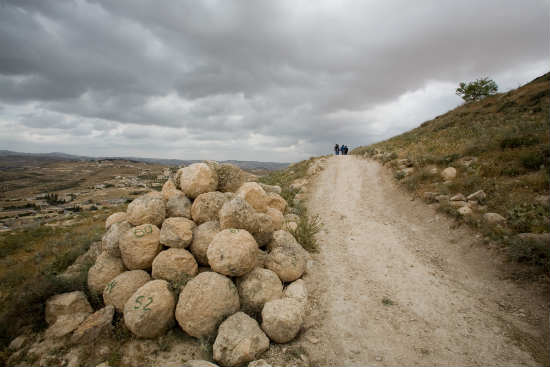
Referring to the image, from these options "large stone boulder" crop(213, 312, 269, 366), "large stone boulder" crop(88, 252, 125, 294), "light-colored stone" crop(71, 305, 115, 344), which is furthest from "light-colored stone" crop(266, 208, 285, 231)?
"light-colored stone" crop(71, 305, 115, 344)

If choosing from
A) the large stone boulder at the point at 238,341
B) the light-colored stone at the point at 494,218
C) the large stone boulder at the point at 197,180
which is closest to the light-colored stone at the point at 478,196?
the light-colored stone at the point at 494,218

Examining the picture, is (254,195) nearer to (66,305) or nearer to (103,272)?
(103,272)

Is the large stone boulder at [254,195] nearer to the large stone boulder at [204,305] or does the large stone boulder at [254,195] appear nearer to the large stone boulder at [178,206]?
the large stone boulder at [178,206]

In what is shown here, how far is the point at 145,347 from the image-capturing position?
385 cm

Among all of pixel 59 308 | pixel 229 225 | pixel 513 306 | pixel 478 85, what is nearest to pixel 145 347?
pixel 59 308

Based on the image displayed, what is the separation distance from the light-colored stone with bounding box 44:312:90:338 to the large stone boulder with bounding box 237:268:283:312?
302cm

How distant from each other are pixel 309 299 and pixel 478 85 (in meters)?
52.1

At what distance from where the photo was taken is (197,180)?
6.11 metres

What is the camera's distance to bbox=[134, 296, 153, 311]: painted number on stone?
388 cm

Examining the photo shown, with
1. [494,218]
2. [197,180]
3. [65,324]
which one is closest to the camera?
[65,324]

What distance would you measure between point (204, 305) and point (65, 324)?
263cm

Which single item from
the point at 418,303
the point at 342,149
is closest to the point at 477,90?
the point at 342,149

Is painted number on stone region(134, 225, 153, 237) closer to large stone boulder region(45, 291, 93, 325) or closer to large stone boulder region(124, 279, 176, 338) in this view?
large stone boulder region(124, 279, 176, 338)

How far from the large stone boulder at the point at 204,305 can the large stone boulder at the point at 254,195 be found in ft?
8.48
